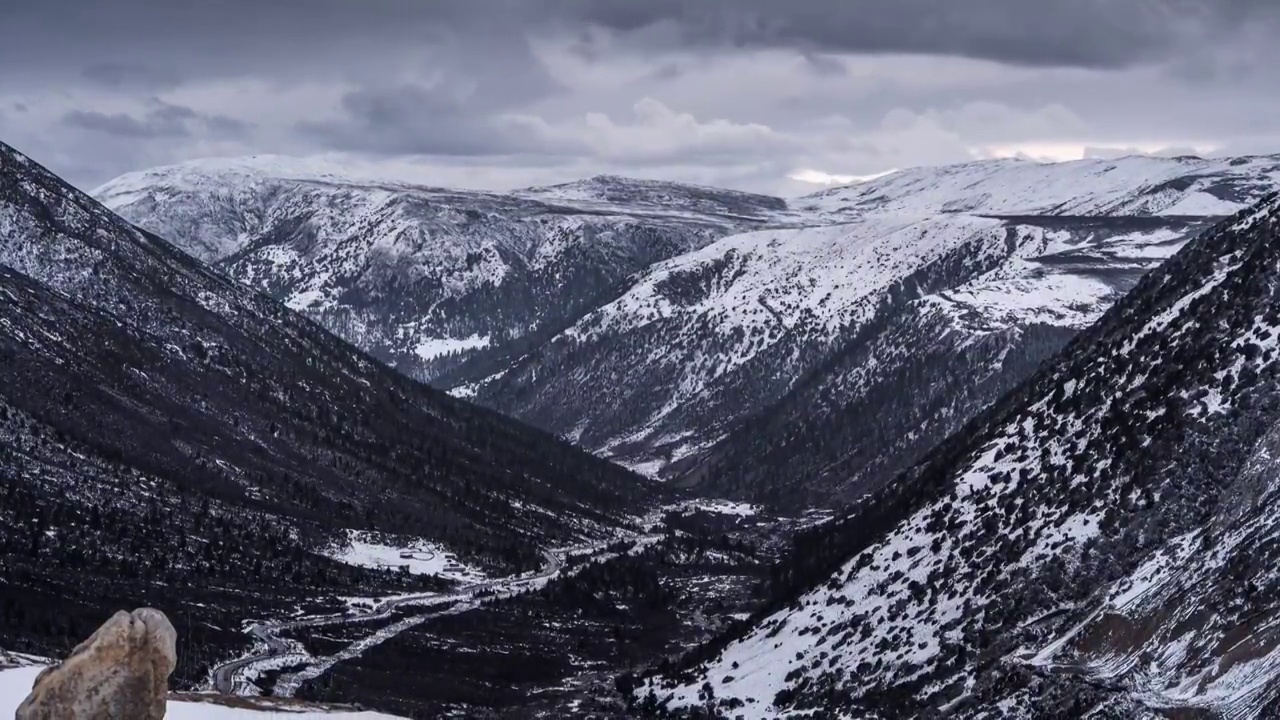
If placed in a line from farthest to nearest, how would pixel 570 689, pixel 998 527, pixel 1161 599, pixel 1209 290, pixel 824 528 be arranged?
pixel 824 528 → pixel 570 689 → pixel 1209 290 → pixel 998 527 → pixel 1161 599

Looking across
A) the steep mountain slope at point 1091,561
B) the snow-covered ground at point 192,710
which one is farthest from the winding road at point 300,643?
the snow-covered ground at point 192,710

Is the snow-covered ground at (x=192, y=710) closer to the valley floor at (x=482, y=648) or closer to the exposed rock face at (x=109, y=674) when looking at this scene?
the exposed rock face at (x=109, y=674)

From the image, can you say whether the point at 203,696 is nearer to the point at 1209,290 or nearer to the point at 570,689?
the point at 1209,290

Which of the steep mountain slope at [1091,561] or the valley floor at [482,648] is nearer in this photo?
the steep mountain slope at [1091,561]

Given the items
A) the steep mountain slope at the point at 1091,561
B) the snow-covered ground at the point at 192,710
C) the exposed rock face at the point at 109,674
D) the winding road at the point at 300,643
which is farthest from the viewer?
the winding road at the point at 300,643

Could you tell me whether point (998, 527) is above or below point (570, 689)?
above

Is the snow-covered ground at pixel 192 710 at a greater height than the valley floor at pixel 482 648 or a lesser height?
greater

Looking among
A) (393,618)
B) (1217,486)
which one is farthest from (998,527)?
(393,618)

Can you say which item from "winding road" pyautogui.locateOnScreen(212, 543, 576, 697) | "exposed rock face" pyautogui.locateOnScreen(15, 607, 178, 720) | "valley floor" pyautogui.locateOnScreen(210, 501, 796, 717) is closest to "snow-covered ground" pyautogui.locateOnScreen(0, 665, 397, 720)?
"exposed rock face" pyautogui.locateOnScreen(15, 607, 178, 720)
